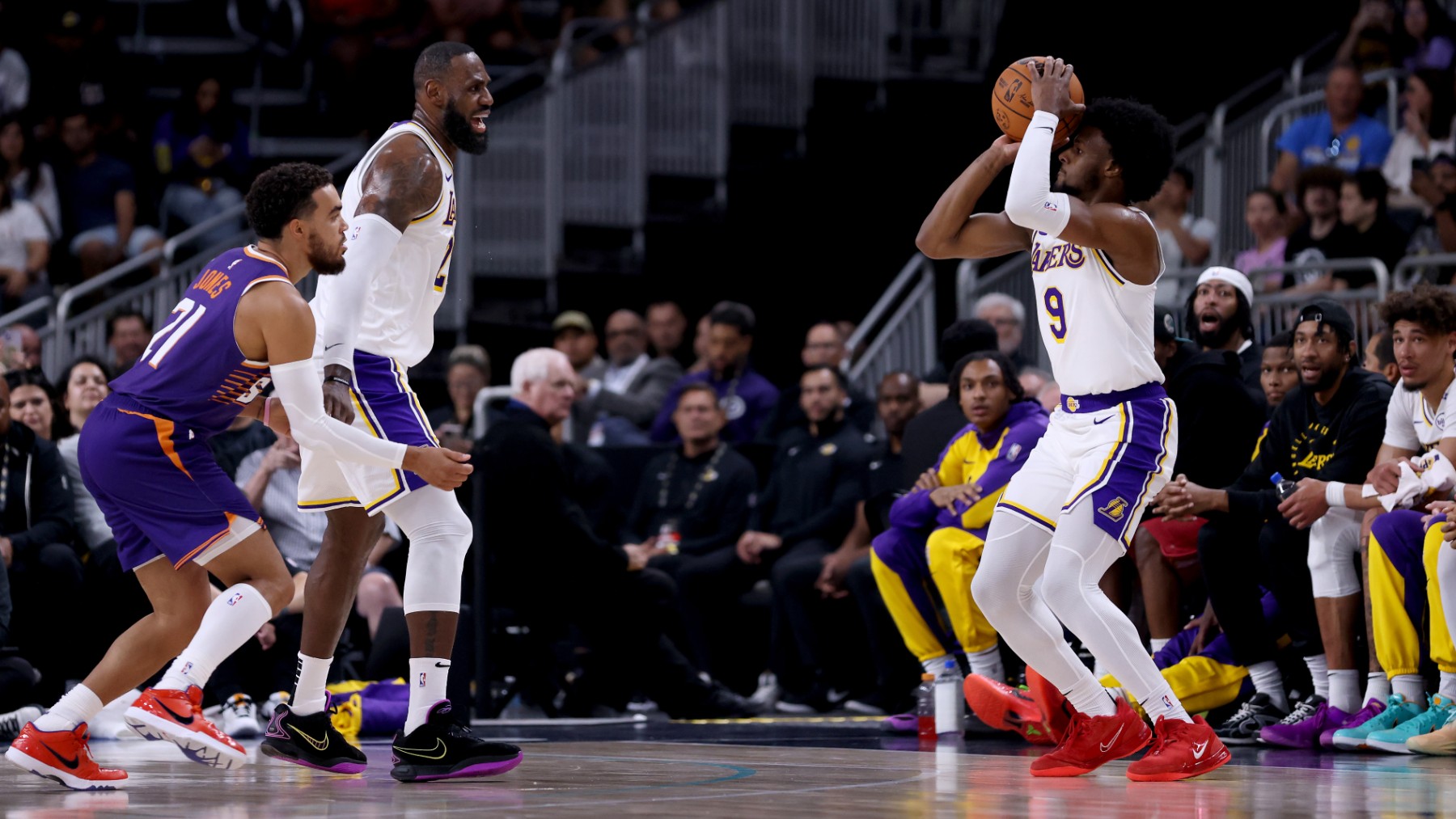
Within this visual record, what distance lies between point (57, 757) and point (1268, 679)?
444 cm

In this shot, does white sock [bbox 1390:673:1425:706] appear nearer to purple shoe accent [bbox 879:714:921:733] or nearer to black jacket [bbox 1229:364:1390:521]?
black jacket [bbox 1229:364:1390:521]

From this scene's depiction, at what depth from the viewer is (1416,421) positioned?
6449mm

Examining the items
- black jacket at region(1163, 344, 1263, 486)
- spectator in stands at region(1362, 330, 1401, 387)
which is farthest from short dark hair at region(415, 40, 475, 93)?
spectator in stands at region(1362, 330, 1401, 387)

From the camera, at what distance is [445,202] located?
5.35m

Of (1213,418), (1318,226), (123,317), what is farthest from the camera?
(123,317)

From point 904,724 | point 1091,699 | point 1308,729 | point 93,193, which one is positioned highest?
point 93,193

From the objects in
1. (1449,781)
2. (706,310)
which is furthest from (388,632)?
(706,310)

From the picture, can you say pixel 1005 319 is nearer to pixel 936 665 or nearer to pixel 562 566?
pixel 936 665

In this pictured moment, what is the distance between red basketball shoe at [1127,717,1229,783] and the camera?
506 centimetres

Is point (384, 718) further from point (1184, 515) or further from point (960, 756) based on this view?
point (1184, 515)

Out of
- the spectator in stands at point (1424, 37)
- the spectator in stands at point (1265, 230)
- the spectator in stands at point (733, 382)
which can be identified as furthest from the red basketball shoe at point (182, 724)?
the spectator in stands at point (1424, 37)

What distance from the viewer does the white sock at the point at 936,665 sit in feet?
25.1

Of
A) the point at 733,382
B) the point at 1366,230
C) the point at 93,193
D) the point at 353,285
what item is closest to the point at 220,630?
the point at 353,285

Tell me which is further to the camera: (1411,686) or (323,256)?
(1411,686)
